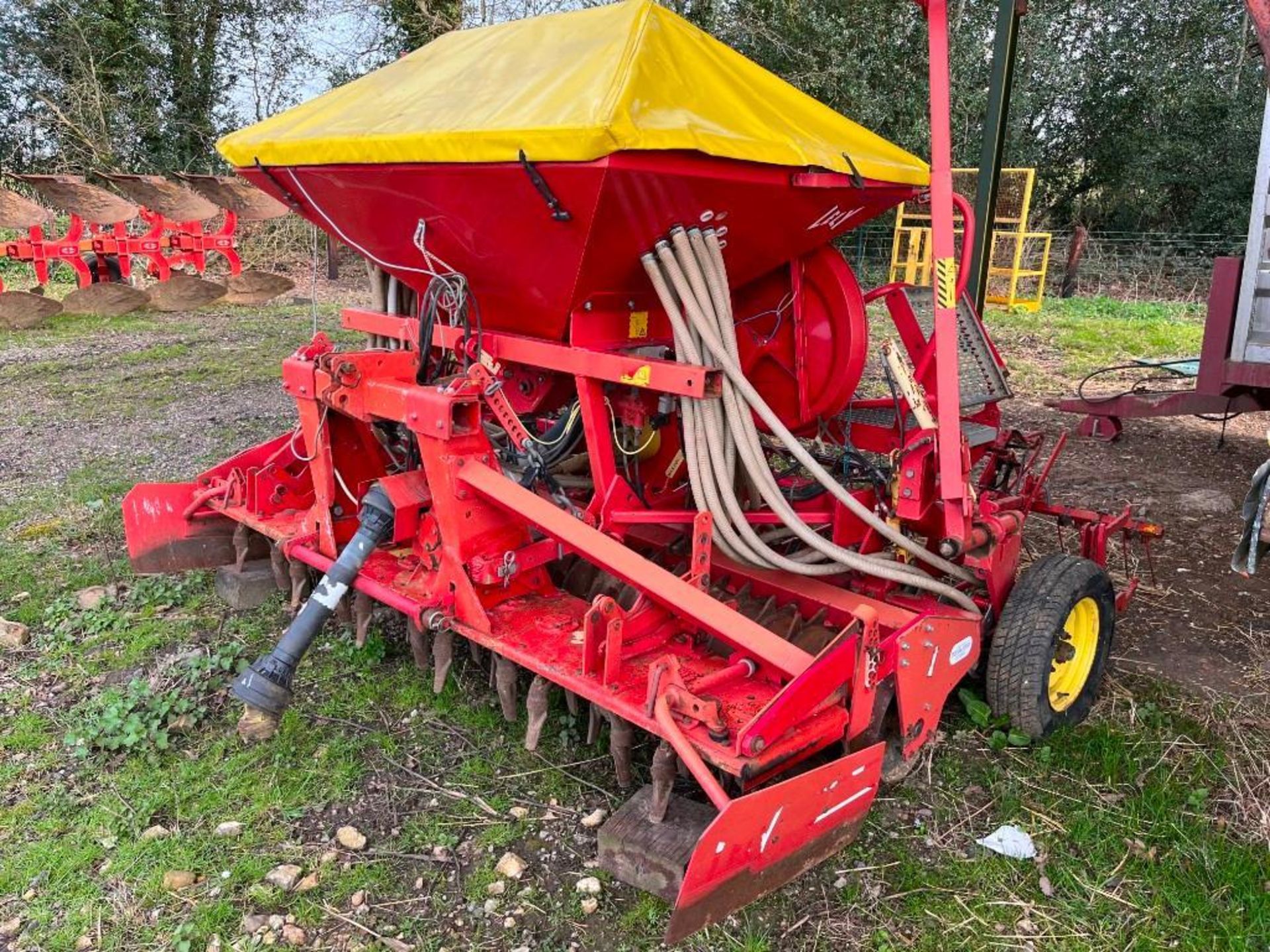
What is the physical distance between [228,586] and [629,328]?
197 cm

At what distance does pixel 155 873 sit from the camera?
101 inches

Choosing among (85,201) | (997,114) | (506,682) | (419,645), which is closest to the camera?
(506,682)

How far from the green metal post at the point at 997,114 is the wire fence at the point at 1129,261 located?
10523mm

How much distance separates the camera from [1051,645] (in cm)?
314

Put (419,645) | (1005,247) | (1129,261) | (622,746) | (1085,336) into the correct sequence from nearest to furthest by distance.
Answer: (622,746) < (419,645) < (1085,336) < (1005,247) < (1129,261)

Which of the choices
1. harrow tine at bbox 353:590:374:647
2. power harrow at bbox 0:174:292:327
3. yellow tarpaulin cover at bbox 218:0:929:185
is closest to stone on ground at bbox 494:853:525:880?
harrow tine at bbox 353:590:374:647

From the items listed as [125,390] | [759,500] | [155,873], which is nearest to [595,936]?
[155,873]

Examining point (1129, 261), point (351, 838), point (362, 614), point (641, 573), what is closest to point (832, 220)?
point (641, 573)

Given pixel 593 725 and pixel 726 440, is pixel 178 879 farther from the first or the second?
pixel 726 440

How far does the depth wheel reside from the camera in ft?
10.3

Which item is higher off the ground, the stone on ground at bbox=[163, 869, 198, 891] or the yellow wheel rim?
the yellow wheel rim

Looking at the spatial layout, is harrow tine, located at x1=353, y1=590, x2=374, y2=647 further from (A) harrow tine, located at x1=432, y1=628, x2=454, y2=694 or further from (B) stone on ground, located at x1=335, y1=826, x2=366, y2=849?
(B) stone on ground, located at x1=335, y1=826, x2=366, y2=849

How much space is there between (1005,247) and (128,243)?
1103 cm

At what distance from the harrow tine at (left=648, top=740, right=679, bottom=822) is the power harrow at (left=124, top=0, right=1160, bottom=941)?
1 centimetres
